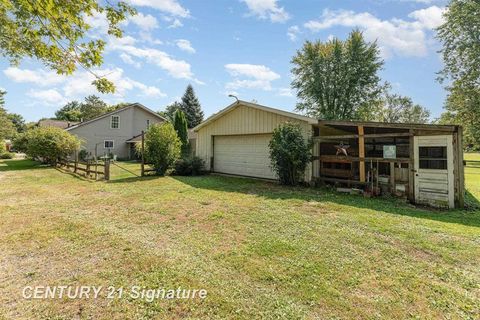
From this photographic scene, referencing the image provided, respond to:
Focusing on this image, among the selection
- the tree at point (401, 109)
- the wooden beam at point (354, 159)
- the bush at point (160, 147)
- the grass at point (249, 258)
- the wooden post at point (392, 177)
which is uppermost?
the tree at point (401, 109)

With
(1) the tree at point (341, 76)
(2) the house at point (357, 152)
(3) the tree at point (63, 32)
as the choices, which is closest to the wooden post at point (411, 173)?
(2) the house at point (357, 152)

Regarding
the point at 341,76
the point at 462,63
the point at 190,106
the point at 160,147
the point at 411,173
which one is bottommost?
the point at 411,173

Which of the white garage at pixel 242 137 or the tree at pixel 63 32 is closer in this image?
the tree at pixel 63 32

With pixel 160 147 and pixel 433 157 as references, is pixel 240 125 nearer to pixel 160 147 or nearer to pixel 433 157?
pixel 160 147

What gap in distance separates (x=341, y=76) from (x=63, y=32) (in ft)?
88.0

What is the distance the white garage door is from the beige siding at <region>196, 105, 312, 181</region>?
38cm

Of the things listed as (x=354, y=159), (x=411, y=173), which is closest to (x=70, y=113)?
(x=354, y=159)

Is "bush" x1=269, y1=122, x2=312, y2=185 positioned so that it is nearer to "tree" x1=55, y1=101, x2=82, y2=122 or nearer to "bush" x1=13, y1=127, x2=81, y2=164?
"bush" x1=13, y1=127, x2=81, y2=164

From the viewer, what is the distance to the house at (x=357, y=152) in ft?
22.8

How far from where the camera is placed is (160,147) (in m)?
12.5

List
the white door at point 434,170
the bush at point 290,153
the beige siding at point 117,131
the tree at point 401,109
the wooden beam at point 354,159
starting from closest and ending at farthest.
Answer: the white door at point 434,170, the wooden beam at point 354,159, the bush at point 290,153, the beige siding at point 117,131, the tree at point 401,109

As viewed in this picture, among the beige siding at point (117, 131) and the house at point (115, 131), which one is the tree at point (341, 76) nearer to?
the beige siding at point (117, 131)

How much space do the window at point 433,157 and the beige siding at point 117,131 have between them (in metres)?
25.9

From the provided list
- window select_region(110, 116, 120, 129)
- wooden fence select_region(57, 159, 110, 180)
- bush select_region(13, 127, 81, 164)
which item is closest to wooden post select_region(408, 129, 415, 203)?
wooden fence select_region(57, 159, 110, 180)
